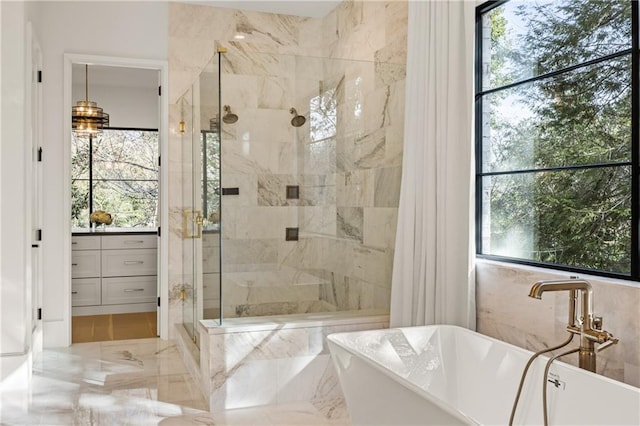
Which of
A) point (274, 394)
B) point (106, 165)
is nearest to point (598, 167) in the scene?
point (274, 394)

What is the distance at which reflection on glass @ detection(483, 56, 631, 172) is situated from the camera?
2396mm

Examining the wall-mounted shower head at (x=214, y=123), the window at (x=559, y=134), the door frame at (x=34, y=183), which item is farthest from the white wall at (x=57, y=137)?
the window at (x=559, y=134)

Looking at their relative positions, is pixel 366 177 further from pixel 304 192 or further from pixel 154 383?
pixel 154 383

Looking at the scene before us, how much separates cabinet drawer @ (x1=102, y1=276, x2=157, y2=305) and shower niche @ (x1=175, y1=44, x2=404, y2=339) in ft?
9.18

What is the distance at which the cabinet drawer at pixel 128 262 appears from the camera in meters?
6.37

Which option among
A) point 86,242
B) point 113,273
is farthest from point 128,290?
point 86,242

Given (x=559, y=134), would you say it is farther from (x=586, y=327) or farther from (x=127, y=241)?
(x=127, y=241)

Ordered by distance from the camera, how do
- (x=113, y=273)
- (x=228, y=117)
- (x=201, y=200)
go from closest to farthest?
(x=228, y=117), (x=201, y=200), (x=113, y=273)

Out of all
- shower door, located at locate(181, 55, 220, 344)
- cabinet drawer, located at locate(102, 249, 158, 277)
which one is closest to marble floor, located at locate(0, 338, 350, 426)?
shower door, located at locate(181, 55, 220, 344)

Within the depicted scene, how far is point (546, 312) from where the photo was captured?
260 cm

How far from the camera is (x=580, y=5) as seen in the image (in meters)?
2.59

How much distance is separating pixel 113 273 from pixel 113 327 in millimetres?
918

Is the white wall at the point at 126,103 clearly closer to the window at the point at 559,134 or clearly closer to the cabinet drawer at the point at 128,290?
the cabinet drawer at the point at 128,290

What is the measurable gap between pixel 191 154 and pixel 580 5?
9.56 ft
